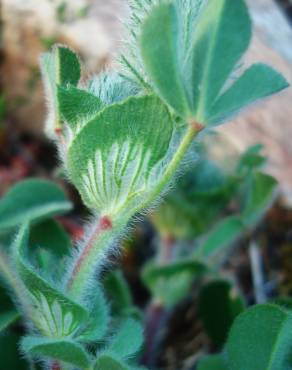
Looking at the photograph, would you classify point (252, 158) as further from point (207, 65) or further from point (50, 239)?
point (207, 65)

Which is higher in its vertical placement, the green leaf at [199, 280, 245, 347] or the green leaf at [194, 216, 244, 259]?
the green leaf at [194, 216, 244, 259]

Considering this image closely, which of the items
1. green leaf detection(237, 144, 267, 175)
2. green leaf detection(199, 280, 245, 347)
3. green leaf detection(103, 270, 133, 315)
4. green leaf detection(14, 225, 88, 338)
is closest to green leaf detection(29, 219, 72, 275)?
green leaf detection(103, 270, 133, 315)

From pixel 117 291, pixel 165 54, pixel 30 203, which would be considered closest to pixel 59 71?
pixel 165 54

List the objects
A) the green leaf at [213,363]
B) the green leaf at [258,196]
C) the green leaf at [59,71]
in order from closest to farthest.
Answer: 1. the green leaf at [59,71]
2. the green leaf at [213,363]
3. the green leaf at [258,196]

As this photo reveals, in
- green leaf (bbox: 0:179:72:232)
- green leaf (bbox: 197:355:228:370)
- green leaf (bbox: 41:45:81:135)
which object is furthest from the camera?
green leaf (bbox: 0:179:72:232)

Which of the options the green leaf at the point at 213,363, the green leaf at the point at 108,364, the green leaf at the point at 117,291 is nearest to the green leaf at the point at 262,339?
the green leaf at the point at 213,363

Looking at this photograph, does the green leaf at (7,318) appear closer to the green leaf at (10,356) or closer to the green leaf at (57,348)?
the green leaf at (10,356)

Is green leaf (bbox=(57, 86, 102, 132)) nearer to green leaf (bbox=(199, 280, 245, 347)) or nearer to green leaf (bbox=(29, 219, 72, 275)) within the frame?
green leaf (bbox=(29, 219, 72, 275))
